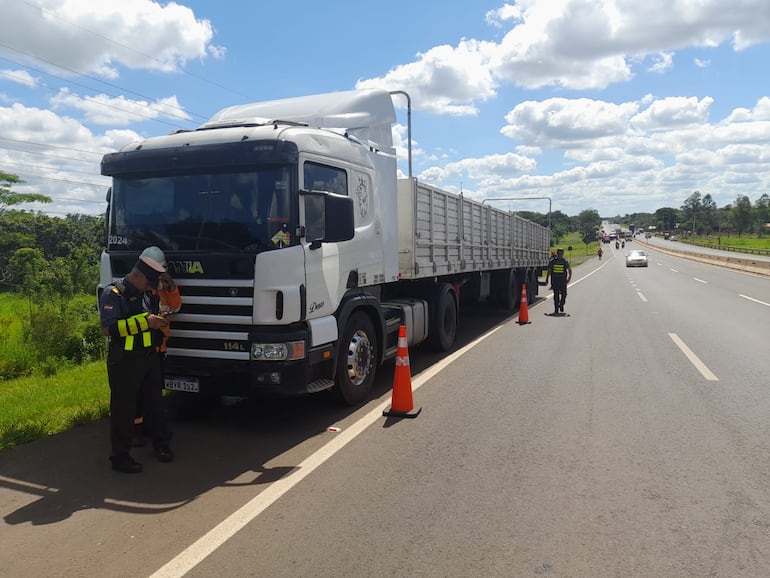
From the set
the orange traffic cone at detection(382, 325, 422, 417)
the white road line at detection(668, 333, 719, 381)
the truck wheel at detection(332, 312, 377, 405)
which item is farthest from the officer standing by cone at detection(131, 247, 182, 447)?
the white road line at detection(668, 333, 719, 381)

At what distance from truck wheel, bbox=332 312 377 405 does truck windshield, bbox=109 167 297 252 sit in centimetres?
146

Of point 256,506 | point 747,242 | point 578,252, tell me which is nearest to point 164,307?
point 256,506

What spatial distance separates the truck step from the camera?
17.5ft

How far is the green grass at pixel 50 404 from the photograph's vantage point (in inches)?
216

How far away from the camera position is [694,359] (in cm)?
859

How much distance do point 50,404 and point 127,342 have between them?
2.71 meters

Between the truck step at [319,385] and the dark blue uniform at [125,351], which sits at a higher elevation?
the dark blue uniform at [125,351]

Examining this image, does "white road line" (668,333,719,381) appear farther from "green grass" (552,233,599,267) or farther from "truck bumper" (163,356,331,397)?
"green grass" (552,233,599,267)

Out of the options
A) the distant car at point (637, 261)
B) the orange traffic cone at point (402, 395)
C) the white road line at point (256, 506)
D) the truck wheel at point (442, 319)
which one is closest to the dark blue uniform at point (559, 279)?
the truck wheel at point (442, 319)

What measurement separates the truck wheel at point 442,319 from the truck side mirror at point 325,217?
391 cm

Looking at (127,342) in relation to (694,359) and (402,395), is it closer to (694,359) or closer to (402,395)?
(402,395)

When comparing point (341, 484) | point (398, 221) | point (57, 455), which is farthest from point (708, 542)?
point (398, 221)

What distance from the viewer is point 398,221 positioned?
795cm

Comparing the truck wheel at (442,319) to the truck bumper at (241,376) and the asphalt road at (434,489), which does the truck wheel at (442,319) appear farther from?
the truck bumper at (241,376)
